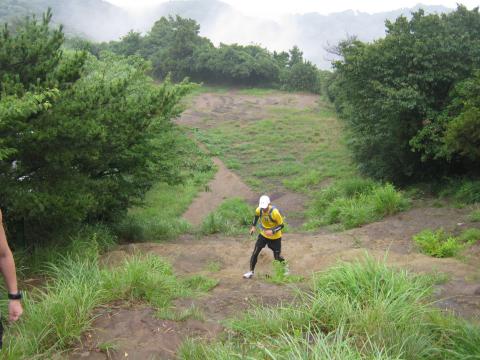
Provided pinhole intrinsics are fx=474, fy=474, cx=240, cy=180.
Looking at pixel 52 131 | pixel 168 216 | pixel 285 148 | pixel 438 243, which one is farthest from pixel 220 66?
pixel 52 131

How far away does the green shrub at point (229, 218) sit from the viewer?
14695 mm

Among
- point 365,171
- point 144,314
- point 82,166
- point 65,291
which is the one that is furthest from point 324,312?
point 365,171

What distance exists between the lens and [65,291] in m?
4.66

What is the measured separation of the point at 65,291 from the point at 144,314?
811mm

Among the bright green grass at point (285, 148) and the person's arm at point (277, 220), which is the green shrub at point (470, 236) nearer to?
the person's arm at point (277, 220)

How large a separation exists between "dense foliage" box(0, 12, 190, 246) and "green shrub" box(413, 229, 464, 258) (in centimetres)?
624

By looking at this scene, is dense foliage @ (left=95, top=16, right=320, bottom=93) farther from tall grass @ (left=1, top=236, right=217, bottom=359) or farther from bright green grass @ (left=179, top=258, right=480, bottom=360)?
bright green grass @ (left=179, top=258, right=480, bottom=360)

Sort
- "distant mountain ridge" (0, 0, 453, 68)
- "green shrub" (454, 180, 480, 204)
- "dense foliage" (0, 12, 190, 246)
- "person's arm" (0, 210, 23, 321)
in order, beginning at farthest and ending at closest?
"distant mountain ridge" (0, 0, 453, 68), "green shrub" (454, 180, 480, 204), "dense foliage" (0, 12, 190, 246), "person's arm" (0, 210, 23, 321)

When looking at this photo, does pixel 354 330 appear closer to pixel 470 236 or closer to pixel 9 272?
pixel 9 272

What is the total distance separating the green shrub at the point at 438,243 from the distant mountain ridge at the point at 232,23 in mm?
106087

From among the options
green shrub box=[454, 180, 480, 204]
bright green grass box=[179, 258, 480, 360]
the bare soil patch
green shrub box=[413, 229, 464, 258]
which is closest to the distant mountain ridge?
the bare soil patch

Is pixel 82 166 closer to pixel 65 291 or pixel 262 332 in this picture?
pixel 65 291

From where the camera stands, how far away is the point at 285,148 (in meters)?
28.1

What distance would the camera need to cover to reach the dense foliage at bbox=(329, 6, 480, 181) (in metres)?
14.9
